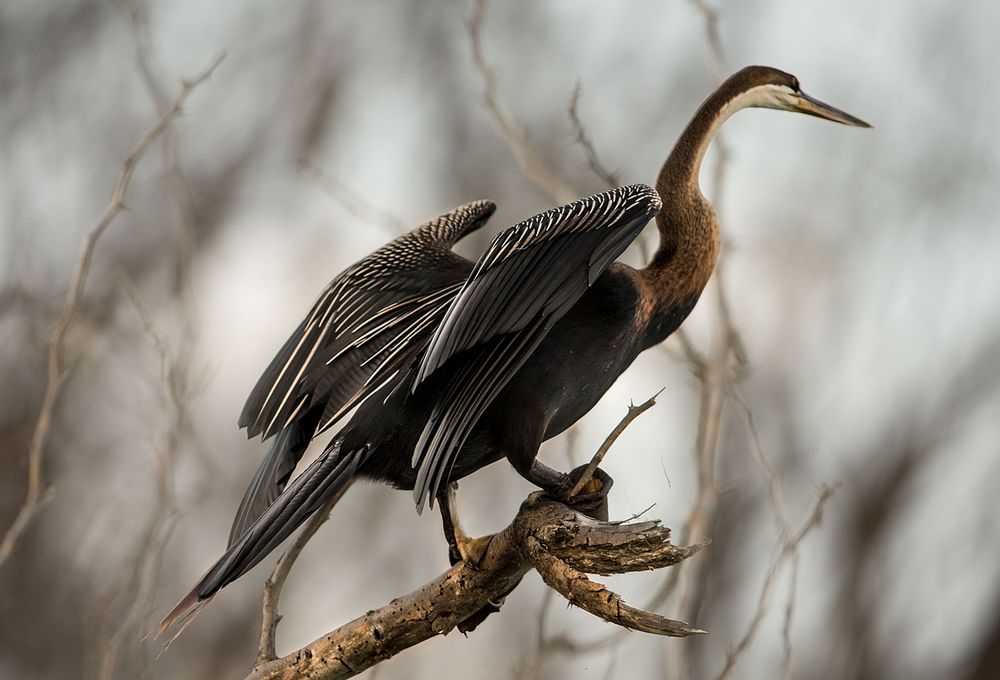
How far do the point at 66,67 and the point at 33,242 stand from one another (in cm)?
130

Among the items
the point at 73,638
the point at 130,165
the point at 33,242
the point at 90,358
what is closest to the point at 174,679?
the point at 73,638

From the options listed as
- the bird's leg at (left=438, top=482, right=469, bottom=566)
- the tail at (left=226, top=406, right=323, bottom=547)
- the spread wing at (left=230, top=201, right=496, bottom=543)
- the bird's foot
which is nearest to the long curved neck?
the bird's foot

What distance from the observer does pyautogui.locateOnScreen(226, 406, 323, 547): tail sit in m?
2.81

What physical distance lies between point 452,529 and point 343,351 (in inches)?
19.0

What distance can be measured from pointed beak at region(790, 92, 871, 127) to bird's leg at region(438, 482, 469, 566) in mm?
1320

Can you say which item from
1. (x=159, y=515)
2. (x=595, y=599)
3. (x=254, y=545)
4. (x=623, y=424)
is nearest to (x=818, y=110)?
(x=623, y=424)

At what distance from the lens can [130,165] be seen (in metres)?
3.13

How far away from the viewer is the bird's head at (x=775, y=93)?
294 centimetres

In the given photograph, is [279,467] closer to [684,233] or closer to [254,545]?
[254,545]

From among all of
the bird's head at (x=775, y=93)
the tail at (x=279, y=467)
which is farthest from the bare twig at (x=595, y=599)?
the bird's head at (x=775, y=93)

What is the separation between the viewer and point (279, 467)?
9.28 feet

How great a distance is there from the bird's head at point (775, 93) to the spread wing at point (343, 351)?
0.82 m

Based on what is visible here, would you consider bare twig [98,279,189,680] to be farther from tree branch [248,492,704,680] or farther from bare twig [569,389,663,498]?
bare twig [569,389,663,498]

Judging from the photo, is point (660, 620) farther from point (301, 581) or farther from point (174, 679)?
point (174, 679)
